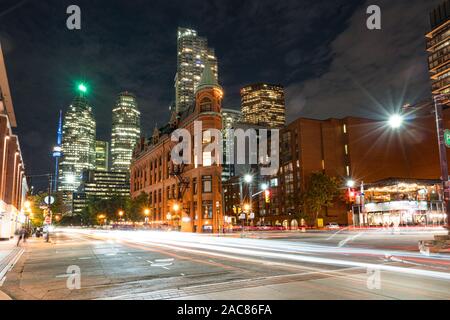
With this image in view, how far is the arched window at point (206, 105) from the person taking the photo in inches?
2820

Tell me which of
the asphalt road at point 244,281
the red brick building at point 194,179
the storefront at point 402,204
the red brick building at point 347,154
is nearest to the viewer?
the asphalt road at point 244,281

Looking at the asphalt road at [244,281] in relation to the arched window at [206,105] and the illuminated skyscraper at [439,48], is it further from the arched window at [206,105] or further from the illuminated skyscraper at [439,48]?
the illuminated skyscraper at [439,48]

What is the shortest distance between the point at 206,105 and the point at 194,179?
579 inches

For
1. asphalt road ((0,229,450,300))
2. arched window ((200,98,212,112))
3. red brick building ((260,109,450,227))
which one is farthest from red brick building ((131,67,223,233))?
asphalt road ((0,229,450,300))

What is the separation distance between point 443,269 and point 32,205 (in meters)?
72.5

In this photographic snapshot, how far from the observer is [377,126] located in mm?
104500

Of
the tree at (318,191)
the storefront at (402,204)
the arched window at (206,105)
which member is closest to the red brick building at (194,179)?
the arched window at (206,105)

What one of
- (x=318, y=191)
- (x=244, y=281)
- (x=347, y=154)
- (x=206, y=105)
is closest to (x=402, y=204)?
(x=318, y=191)

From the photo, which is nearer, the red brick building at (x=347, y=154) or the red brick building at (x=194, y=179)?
the red brick building at (x=194, y=179)

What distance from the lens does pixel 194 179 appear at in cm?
7350

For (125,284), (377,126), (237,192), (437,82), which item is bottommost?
(125,284)

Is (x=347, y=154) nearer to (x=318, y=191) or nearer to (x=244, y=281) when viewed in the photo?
(x=318, y=191)
